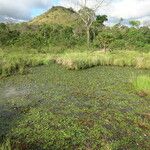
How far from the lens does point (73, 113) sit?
31.0 feet

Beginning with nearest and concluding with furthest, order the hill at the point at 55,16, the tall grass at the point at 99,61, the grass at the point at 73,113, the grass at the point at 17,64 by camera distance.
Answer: the grass at the point at 73,113
the grass at the point at 17,64
the tall grass at the point at 99,61
the hill at the point at 55,16

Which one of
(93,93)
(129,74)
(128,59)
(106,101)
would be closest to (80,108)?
(106,101)

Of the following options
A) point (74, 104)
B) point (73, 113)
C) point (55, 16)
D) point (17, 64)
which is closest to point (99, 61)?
point (17, 64)

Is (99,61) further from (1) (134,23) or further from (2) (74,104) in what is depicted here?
(1) (134,23)

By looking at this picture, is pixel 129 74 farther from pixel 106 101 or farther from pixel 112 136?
pixel 112 136

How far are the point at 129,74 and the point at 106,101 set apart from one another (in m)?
5.51

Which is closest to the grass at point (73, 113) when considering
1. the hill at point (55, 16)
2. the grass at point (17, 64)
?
the grass at point (17, 64)

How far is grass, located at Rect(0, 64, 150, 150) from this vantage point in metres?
7.48

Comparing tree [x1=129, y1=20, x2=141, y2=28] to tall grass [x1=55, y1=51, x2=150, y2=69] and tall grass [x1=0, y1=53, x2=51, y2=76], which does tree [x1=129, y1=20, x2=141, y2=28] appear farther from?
tall grass [x1=0, y1=53, x2=51, y2=76]

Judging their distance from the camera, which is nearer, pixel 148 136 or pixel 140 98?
pixel 148 136

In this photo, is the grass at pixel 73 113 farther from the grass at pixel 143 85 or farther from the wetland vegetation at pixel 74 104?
the grass at pixel 143 85

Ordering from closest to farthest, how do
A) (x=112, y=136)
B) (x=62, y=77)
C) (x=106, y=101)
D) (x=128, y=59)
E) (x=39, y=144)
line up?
(x=39, y=144), (x=112, y=136), (x=106, y=101), (x=62, y=77), (x=128, y=59)

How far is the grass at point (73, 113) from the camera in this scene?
295 inches

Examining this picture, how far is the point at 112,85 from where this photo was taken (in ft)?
43.7
